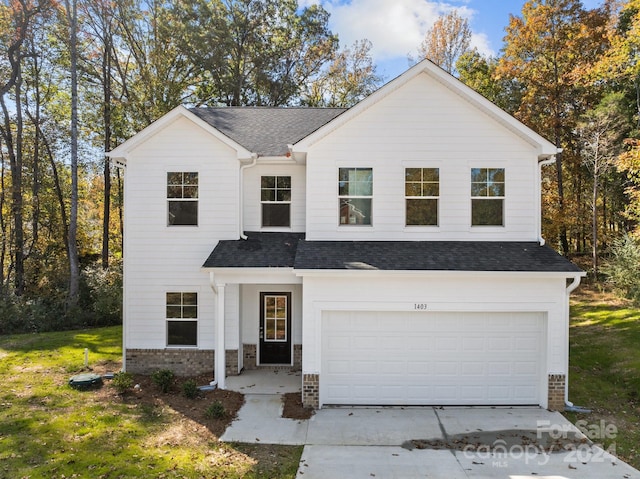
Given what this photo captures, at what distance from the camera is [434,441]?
8.05m

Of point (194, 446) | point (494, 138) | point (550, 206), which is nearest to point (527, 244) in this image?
point (494, 138)

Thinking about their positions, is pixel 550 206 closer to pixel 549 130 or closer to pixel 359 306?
pixel 549 130

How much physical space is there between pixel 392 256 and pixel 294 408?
14.1ft

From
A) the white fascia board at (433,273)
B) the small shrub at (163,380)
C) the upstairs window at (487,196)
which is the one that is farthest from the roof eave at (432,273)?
the small shrub at (163,380)

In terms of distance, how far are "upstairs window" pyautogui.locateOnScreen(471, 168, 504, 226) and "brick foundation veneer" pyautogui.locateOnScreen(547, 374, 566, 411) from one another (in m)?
4.01

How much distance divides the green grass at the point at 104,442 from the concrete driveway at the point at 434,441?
59 cm

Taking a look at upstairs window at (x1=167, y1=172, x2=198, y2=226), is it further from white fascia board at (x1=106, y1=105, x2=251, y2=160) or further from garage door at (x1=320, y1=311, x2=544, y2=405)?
garage door at (x1=320, y1=311, x2=544, y2=405)

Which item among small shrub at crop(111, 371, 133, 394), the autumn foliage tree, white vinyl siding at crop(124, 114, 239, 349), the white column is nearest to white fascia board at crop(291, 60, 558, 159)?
white vinyl siding at crop(124, 114, 239, 349)

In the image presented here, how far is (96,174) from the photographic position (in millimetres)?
27578

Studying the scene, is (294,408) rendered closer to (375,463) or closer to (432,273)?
(375,463)

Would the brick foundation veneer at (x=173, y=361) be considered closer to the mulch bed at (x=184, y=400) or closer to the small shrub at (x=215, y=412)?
the mulch bed at (x=184, y=400)

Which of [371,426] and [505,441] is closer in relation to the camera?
[505,441]

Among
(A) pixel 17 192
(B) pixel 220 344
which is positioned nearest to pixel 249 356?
(B) pixel 220 344

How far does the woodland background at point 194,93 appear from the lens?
19.5 metres
